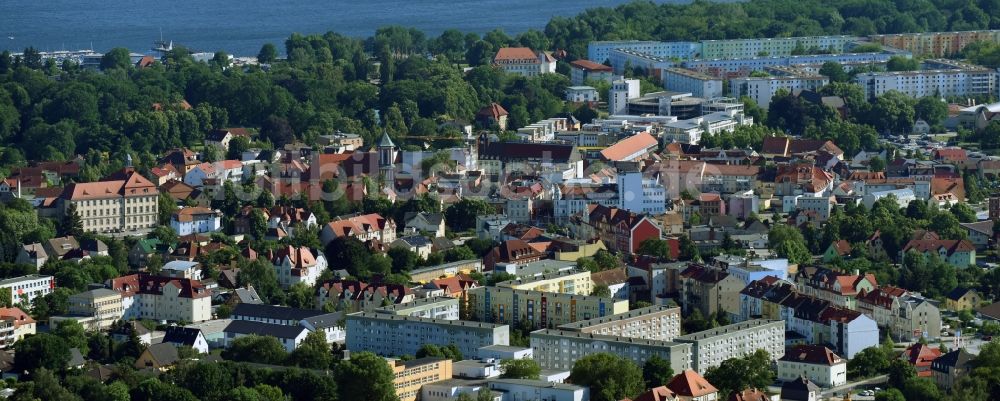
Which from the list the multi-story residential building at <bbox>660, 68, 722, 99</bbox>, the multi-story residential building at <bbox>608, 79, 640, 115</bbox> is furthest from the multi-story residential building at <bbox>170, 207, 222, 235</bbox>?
the multi-story residential building at <bbox>660, 68, 722, 99</bbox>

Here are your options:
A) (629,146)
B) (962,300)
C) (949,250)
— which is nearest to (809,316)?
(962,300)

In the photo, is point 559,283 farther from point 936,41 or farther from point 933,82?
point 936,41

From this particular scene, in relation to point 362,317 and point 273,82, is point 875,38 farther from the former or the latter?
point 362,317

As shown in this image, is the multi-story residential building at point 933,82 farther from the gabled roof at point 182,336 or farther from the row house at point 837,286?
the gabled roof at point 182,336

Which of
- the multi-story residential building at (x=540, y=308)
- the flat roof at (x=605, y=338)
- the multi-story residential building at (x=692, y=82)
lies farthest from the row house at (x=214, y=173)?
the flat roof at (x=605, y=338)

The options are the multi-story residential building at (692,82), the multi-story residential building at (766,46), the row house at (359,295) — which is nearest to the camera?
the row house at (359,295)

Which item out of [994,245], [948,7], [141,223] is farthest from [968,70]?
[141,223]
